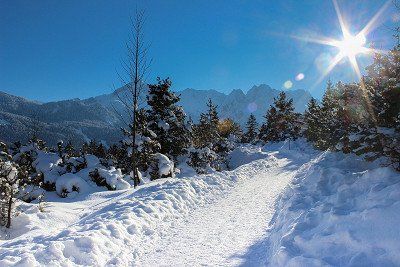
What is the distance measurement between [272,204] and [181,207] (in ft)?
12.2

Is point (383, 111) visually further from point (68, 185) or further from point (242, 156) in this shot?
point (242, 156)

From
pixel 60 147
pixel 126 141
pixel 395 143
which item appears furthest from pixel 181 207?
pixel 60 147

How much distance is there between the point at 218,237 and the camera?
9344 mm

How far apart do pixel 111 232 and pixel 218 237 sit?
10.0ft

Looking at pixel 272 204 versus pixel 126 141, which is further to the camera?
pixel 126 141

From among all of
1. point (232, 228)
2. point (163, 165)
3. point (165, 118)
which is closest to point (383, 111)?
point (232, 228)

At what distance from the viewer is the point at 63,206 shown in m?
14.2

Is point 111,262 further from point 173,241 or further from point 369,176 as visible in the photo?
point 369,176

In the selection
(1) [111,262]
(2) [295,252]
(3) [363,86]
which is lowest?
(1) [111,262]

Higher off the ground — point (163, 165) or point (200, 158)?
point (200, 158)

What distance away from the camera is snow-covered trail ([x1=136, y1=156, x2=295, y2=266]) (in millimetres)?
7676

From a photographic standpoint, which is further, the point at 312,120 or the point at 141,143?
the point at 312,120

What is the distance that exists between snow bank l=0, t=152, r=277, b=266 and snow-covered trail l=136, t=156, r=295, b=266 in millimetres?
493

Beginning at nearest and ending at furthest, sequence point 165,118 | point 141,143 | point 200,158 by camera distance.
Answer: point 141,143 < point 165,118 < point 200,158
